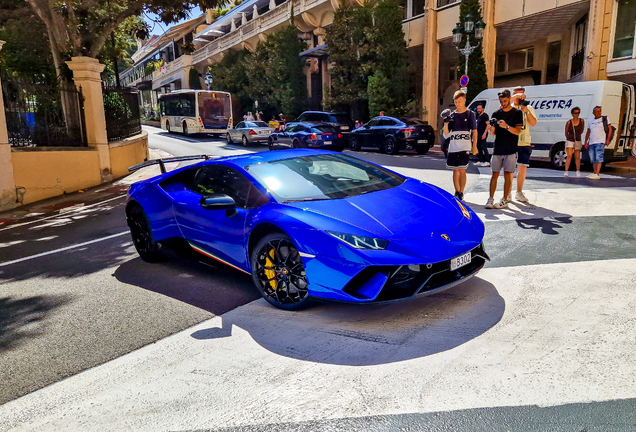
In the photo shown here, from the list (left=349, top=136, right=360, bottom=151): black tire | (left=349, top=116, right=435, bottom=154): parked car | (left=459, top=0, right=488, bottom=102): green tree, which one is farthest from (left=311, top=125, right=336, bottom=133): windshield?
(left=459, top=0, right=488, bottom=102): green tree

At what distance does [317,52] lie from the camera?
3177 centimetres

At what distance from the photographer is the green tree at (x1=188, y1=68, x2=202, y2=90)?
181ft

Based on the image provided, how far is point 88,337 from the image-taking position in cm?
410

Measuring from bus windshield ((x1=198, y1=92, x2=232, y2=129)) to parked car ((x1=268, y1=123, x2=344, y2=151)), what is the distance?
1150 cm

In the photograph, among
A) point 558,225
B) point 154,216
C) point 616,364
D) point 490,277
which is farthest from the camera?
point 558,225

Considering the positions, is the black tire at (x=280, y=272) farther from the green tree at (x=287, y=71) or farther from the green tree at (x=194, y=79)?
the green tree at (x=194, y=79)

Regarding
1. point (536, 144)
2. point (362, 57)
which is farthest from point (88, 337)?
point (362, 57)

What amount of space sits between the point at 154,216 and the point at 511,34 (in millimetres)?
23656

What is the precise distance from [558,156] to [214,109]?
2207 cm

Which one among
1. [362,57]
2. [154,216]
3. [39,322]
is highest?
[362,57]

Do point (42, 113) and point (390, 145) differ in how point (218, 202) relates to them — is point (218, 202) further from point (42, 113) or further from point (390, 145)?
point (390, 145)

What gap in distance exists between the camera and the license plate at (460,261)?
13.1 feet

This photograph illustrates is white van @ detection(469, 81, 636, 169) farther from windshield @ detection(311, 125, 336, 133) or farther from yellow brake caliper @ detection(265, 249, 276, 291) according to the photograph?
yellow brake caliper @ detection(265, 249, 276, 291)

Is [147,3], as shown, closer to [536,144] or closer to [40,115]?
[40,115]
